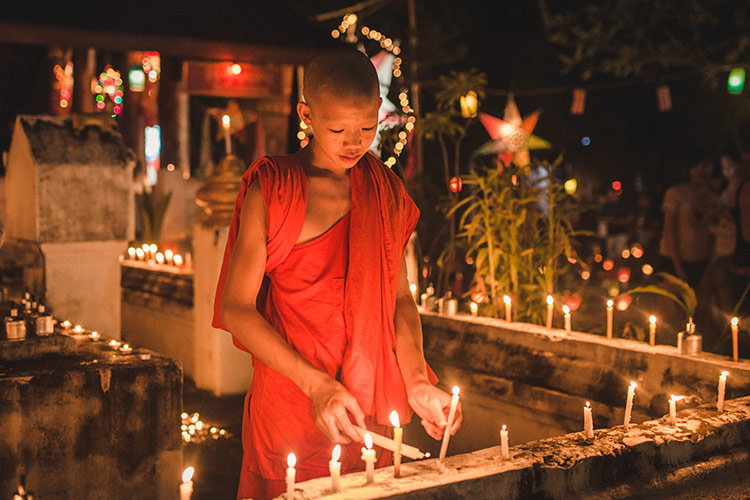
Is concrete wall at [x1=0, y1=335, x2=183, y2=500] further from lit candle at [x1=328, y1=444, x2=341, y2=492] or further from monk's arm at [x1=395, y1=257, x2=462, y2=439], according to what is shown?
lit candle at [x1=328, y1=444, x2=341, y2=492]

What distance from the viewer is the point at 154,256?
8.56 metres

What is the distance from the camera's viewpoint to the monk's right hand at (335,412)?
6.55ft

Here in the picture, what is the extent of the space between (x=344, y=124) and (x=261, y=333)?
65 cm

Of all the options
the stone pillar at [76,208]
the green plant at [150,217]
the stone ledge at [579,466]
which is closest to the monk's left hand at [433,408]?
the stone ledge at [579,466]

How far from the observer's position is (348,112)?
222 centimetres

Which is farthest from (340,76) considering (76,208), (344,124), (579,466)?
(76,208)

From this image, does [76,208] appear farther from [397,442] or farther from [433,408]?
[397,442]

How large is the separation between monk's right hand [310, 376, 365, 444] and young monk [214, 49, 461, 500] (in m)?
0.09

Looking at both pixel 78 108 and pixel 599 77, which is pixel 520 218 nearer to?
pixel 78 108

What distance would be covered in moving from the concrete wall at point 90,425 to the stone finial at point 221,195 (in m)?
3.16

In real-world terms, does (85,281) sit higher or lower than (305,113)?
lower

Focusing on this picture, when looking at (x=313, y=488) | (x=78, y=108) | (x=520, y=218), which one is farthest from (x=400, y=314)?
(x=78, y=108)

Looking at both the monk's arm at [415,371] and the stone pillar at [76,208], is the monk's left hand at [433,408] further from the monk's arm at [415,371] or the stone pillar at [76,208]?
the stone pillar at [76,208]

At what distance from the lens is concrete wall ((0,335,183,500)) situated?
9.89 ft
